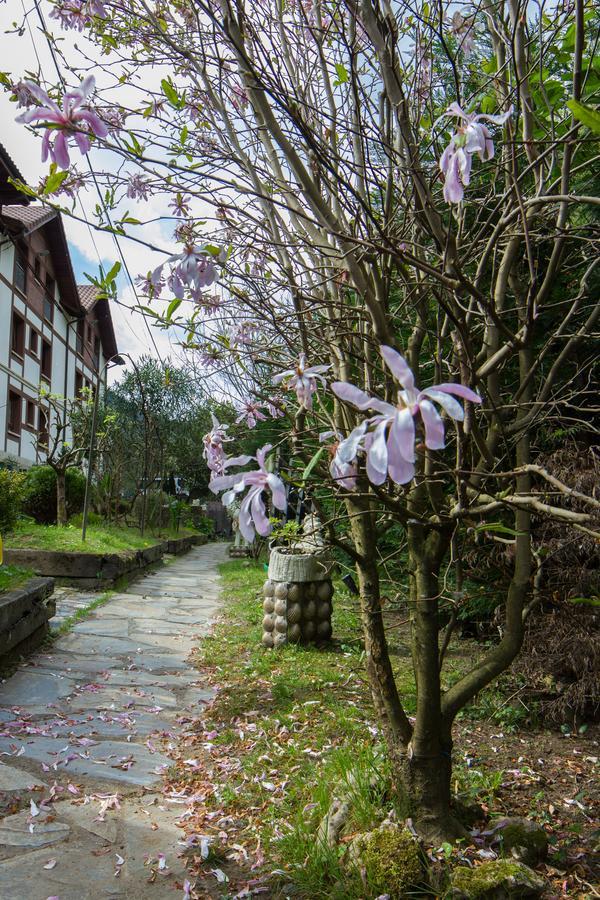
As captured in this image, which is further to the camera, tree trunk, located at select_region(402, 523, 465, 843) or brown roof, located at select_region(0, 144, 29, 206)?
brown roof, located at select_region(0, 144, 29, 206)

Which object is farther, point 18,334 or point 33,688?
point 18,334

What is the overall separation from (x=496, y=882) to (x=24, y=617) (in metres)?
3.80

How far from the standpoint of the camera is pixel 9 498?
25.5 feet

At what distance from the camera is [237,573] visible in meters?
11.7

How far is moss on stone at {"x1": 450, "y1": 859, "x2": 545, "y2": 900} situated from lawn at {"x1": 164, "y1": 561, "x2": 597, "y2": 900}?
22cm

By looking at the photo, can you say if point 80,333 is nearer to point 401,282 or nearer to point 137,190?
point 137,190

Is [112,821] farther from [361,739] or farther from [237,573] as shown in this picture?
[237,573]

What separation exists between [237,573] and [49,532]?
12.1ft

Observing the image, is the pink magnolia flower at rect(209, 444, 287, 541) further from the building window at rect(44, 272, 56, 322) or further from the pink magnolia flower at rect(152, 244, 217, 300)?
the building window at rect(44, 272, 56, 322)

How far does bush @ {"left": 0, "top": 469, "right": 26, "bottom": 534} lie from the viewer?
7645 millimetres

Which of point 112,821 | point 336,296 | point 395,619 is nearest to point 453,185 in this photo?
point 336,296

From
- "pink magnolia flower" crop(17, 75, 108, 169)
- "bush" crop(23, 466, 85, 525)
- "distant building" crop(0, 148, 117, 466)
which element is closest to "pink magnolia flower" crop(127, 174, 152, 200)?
"pink magnolia flower" crop(17, 75, 108, 169)

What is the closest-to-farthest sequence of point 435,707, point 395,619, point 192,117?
point 435,707, point 192,117, point 395,619

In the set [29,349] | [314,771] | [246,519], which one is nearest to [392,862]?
[314,771]
